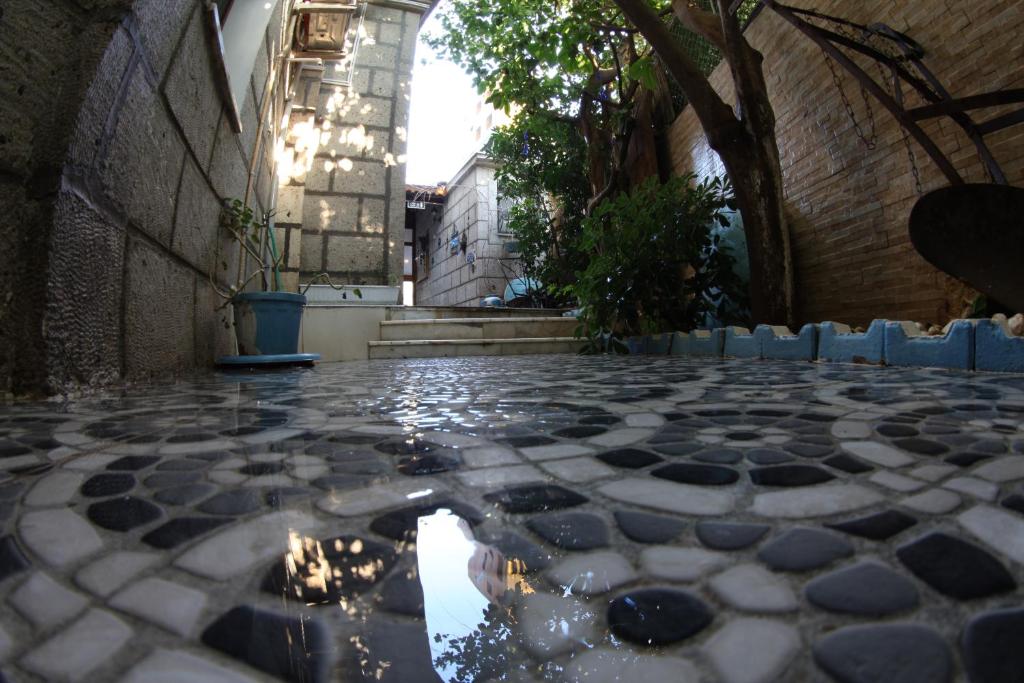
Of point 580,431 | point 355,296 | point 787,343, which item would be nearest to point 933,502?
point 580,431

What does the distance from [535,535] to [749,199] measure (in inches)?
129

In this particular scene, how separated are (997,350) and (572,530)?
→ 75.3 inches

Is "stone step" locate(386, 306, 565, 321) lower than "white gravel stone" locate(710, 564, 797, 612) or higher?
higher

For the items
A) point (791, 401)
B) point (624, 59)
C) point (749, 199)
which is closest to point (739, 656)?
point (791, 401)

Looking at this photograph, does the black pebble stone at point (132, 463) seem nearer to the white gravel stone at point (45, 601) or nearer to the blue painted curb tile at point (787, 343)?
the white gravel stone at point (45, 601)

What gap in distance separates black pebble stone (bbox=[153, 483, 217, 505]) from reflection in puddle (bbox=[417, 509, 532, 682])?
0.29 meters

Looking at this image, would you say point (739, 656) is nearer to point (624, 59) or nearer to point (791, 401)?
point (791, 401)

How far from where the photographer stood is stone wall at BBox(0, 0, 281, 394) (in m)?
1.22

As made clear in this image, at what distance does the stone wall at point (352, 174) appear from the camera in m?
5.51

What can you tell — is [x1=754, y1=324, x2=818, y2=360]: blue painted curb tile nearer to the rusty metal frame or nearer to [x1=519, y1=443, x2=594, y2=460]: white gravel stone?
the rusty metal frame

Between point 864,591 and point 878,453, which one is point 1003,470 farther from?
point 864,591

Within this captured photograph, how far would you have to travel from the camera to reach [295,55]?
4609 millimetres

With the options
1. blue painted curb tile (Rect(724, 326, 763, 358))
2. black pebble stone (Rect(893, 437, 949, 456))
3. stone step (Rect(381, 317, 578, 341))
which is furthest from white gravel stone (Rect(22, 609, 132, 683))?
stone step (Rect(381, 317, 578, 341))

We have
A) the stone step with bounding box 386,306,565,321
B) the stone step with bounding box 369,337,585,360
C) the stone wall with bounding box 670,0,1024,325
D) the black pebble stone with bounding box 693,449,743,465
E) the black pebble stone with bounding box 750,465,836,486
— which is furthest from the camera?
the stone step with bounding box 386,306,565,321
